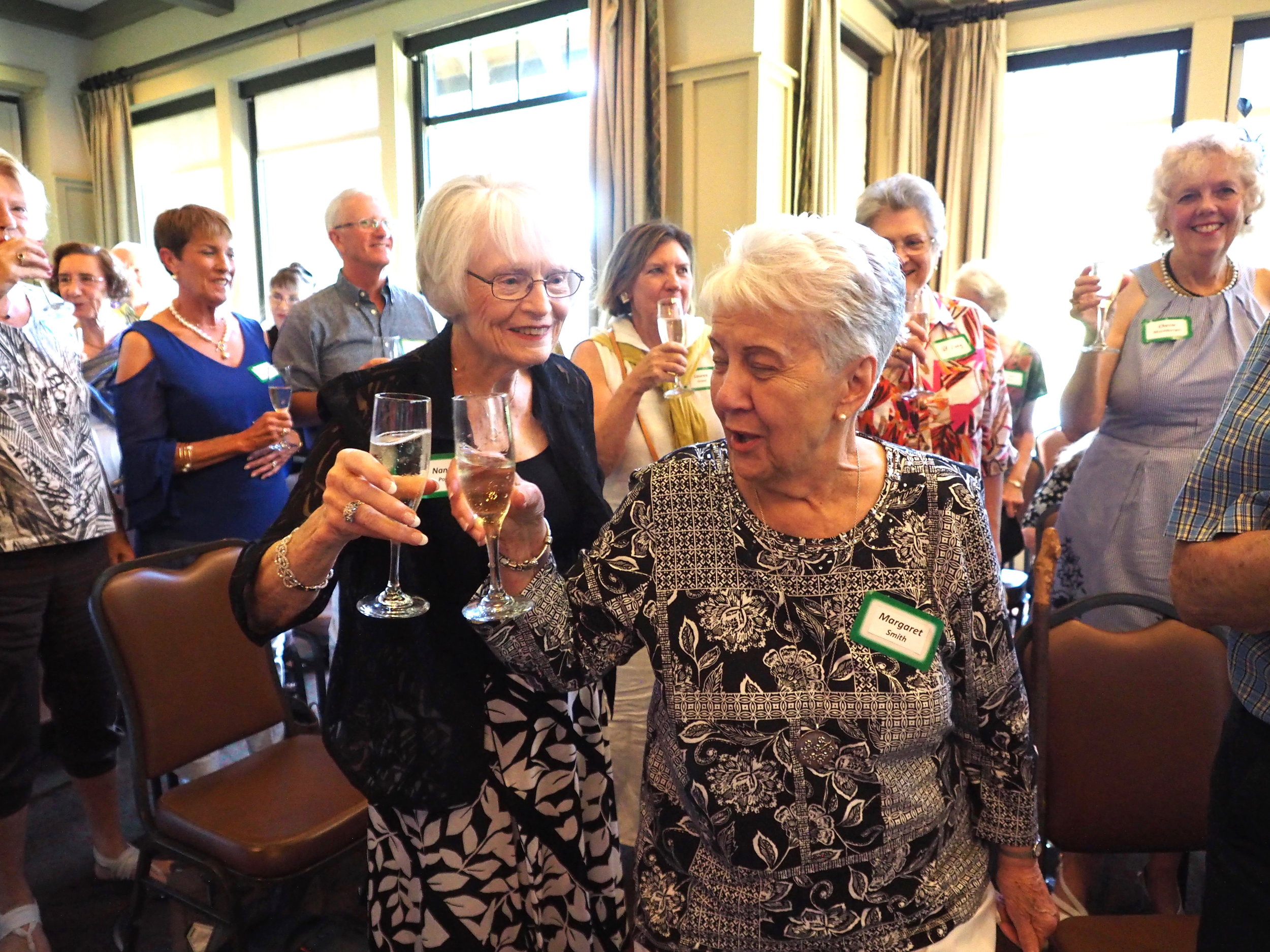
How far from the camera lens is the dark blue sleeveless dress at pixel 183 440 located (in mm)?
2443

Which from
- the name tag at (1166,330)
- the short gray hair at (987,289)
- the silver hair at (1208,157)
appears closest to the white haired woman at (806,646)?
the name tag at (1166,330)

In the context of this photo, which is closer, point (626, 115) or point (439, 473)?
point (439, 473)

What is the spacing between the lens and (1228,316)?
7.36 feet

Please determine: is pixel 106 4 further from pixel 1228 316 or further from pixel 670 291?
pixel 1228 316

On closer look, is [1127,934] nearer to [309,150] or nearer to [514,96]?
[514,96]

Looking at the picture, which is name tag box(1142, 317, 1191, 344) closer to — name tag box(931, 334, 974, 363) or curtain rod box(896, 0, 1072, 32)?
name tag box(931, 334, 974, 363)

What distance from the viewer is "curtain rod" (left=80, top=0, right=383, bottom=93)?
20.6ft

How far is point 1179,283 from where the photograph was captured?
2328 millimetres

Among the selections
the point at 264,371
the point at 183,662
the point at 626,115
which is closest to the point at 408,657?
the point at 183,662

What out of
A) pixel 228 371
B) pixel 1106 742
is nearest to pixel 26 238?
pixel 228 371

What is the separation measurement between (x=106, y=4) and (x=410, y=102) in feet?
11.8

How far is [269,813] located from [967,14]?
6.26m

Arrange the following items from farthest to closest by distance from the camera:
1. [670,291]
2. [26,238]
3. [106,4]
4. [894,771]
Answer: [106,4], [670,291], [26,238], [894,771]

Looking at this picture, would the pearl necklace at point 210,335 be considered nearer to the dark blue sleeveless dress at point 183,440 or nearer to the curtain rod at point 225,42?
the dark blue sleeveless dress at point 183,440
